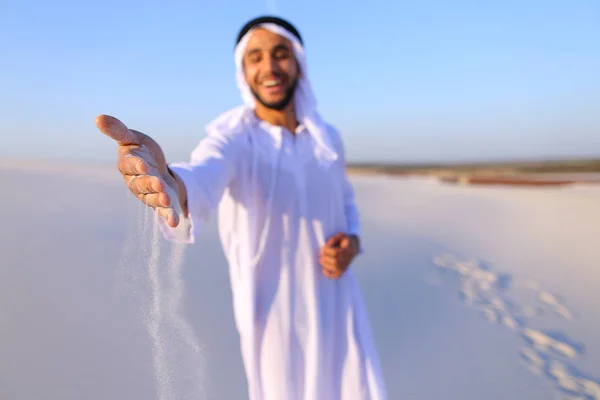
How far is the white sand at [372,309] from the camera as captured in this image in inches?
63.6

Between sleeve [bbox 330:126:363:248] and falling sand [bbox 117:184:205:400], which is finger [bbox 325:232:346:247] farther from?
falling sand [bbox 117:184:205:400]

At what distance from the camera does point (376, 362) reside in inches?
53.3

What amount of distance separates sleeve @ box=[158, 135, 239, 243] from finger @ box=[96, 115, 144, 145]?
196 mm

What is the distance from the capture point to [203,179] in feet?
3.34

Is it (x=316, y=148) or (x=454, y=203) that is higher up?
(x=316, y=148)

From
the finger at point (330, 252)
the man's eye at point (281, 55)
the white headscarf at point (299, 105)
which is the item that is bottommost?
the finger at point (330, 252)

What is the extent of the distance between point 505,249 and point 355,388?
4085mm

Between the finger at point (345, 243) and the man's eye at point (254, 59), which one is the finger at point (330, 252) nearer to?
the finger at point (345, 243)

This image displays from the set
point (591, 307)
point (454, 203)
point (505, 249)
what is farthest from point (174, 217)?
point (454, 203)

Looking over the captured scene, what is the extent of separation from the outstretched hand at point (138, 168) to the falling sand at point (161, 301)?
40 mm

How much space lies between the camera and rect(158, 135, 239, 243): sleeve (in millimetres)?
917

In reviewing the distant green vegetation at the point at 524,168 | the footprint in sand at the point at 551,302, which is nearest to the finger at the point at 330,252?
the footprint in sand at the point at 551,302

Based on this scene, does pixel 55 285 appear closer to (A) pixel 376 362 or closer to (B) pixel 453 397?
(A) pixel 376 362

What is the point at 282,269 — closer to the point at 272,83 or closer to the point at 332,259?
the point at 332,259
